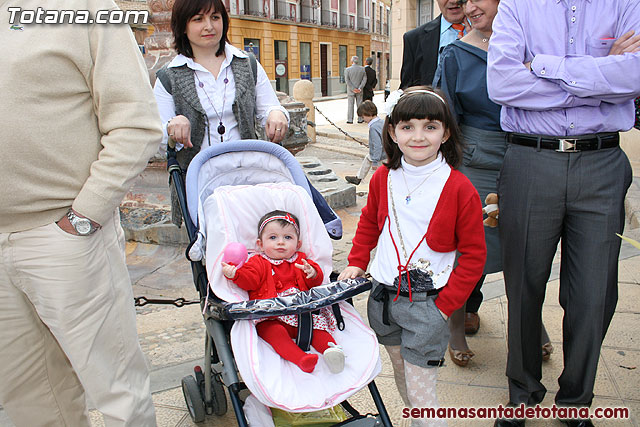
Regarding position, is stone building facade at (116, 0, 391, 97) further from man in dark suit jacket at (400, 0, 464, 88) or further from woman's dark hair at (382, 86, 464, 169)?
woman's dark hair at (382, 86, 464, 169)

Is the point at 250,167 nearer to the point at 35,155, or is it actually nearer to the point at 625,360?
the point at 35,155

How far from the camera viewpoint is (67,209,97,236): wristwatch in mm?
1849

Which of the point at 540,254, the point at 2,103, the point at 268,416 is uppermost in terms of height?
the point at 2,103

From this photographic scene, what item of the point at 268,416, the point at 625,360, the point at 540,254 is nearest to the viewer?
the point at 268,416

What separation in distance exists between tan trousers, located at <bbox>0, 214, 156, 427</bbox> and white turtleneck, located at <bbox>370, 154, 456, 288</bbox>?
102cm

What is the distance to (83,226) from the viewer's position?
6.08 feet

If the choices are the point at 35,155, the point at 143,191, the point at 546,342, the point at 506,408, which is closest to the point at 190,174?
the point at 35,155

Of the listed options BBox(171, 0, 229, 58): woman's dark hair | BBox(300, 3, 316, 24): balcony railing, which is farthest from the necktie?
BBox(300, 3, 316, 24): balcony railing


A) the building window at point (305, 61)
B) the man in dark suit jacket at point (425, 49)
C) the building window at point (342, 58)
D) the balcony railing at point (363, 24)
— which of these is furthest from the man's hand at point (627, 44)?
the balcony railing at point (363, 24)

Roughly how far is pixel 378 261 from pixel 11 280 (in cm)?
135

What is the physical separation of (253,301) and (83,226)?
637mm

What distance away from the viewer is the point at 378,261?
221 cm

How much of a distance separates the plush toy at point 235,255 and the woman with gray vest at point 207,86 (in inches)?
24.1

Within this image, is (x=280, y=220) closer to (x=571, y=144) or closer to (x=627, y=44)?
(x=571, y=144)
